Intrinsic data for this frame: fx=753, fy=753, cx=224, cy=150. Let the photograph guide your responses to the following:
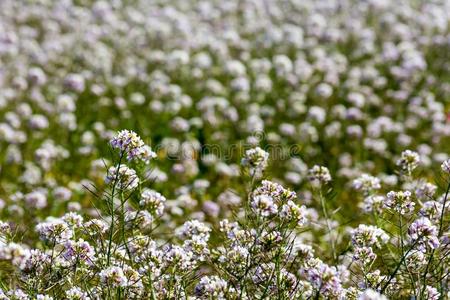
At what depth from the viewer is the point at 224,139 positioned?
8.62m

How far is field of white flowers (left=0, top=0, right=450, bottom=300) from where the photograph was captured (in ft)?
12.0

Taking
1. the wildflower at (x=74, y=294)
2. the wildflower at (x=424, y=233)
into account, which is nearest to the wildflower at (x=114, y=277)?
the wildflower at (x=74, y=294)

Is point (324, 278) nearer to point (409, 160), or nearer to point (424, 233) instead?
point (424, 233)

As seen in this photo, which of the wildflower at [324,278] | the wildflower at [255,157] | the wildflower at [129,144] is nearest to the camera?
the wildflower at [324,278]

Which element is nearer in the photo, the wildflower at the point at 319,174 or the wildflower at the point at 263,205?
the wildflower at the point at 263,205

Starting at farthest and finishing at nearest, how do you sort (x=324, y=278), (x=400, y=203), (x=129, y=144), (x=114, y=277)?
(x=400, y=203), (x=129, y=144), (x=114, y=277), (x=324, y=278)

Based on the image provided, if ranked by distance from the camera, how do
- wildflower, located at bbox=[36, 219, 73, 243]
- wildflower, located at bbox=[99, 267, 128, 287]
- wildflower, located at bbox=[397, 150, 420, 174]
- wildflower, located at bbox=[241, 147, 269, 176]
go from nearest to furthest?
wildflower, located at bbox=[99, 267, 128, 287]
wildflower, located at bbox=[36, 219, 73, 243]
wildflower, located at bbox=[241, 147, 269, 176]
wildflower, located at bbox=[397, 150, 420, 174]

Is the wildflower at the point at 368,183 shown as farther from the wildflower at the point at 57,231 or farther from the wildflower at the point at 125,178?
the wildflower at the point at 57,231

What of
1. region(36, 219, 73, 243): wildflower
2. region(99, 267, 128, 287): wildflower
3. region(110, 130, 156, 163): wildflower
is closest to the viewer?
region(99, 267, 128, 287): wildflower

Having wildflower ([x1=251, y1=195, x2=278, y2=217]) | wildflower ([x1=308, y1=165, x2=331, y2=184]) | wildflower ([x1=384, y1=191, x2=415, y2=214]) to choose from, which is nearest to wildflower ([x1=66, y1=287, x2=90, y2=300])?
wildflower ([x1=251, y1=195, x2=278, y2=217])

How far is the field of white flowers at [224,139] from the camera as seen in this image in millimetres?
3660

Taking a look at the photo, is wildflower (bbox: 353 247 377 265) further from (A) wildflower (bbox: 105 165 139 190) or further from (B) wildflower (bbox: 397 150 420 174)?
(A) wildflower (bbox: 105 165 139 190)

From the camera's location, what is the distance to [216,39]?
446 inches

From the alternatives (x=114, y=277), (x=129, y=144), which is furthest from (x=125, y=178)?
(x=114, y=277)
